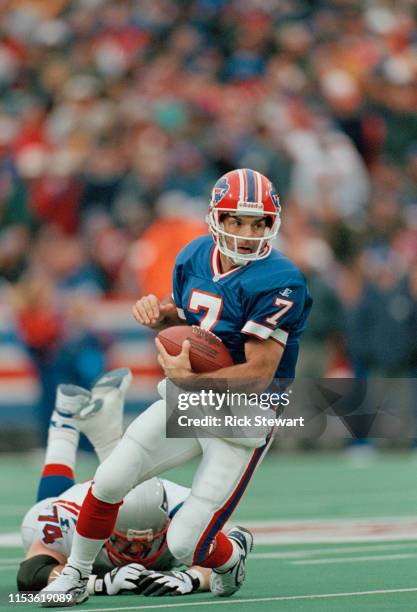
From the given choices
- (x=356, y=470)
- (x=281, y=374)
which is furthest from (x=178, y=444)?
(x=356, y=470)

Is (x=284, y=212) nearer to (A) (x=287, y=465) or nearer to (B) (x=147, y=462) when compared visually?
(A) (x=287, y=465)

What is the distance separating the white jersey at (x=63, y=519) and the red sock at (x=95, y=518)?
1.49ft

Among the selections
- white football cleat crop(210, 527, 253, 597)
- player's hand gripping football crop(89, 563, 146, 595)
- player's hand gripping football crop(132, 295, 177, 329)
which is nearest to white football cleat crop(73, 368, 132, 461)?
player's hand gripping football crop(132, 295, 177, 329)

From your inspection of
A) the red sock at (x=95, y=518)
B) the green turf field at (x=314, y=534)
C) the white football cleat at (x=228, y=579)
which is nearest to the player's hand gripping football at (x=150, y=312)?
the red sock at (x=95, y=518)

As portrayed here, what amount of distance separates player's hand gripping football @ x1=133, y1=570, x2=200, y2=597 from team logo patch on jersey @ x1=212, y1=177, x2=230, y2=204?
151 centimetres

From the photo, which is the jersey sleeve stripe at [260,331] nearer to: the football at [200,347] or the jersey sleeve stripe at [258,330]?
the jersey sleeve stripe at [258,330]

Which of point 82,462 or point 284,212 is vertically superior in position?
point 284,212

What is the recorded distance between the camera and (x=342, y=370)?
12812 millimetres

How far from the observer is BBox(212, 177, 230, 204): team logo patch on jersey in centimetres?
567

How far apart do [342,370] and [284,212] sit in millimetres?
1504

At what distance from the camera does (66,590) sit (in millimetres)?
5316

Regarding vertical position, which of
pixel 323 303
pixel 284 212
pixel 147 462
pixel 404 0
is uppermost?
pixel 404 0

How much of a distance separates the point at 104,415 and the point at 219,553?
1.04 m

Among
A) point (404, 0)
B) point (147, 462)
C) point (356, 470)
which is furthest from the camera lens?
point (404, 0)
